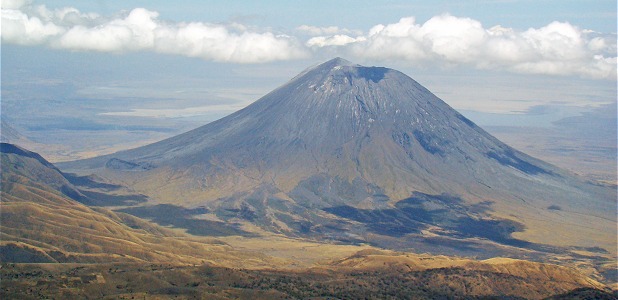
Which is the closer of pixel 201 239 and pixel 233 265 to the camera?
pixel 233 265

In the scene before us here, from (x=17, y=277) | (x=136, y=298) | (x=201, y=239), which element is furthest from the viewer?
(x=201, y=239)

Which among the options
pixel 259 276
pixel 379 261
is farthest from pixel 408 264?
pixel 259 276

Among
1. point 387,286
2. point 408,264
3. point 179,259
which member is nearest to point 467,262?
point 408,264

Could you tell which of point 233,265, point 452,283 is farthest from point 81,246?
point 452,283

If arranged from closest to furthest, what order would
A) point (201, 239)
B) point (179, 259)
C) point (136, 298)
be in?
point (136, 298) → point (179, 259) → point (201, 239)

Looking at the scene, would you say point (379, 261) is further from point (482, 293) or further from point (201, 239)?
point (201, 239)

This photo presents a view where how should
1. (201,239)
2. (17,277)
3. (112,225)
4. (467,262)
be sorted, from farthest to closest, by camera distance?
(201,239), (112,225), (467,262), (17,277)

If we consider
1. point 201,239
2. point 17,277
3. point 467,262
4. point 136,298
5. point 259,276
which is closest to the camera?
point 136,298

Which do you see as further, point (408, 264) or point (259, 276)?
point (408, 264)

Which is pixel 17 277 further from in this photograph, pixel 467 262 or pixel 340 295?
pixel 467 262
